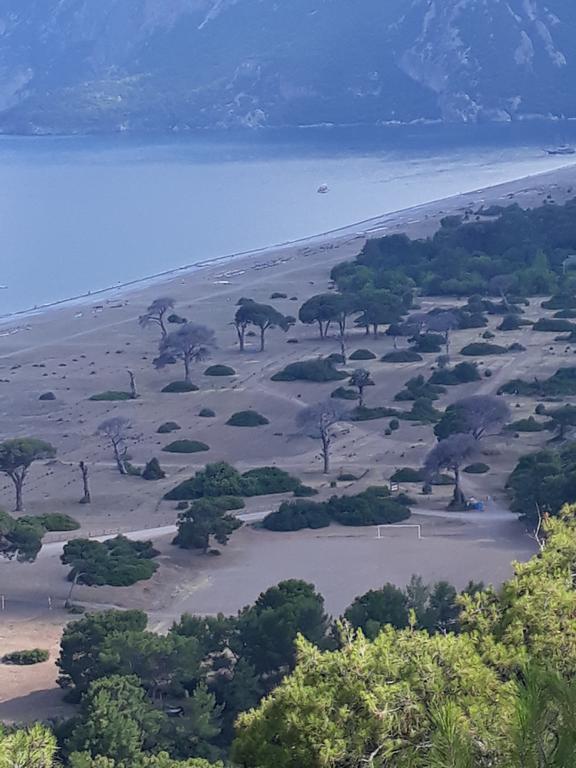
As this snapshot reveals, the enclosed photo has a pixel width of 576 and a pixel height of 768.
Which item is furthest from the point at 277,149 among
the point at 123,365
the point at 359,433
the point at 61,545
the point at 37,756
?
the point at 37,756

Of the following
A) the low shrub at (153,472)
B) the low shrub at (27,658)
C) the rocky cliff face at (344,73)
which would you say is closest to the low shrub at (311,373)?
the low shrub at (153,472)

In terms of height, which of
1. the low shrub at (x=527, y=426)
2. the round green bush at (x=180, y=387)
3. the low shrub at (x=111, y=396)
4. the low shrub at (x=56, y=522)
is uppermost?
the low shrub at (x=56, y=522)

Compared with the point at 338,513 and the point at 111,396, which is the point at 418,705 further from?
the point at 111,396

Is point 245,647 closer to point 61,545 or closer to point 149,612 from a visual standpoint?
point 149,612

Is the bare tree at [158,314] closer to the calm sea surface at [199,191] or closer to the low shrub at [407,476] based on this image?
the calm sea surface at [199,191]

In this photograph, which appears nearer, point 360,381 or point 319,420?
point 319,420

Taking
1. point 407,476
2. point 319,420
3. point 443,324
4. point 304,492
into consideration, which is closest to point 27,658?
point 304,492

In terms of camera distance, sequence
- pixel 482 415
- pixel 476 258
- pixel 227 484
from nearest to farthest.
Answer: pixel 227 484, pixel 482 415, pixel 476 258
